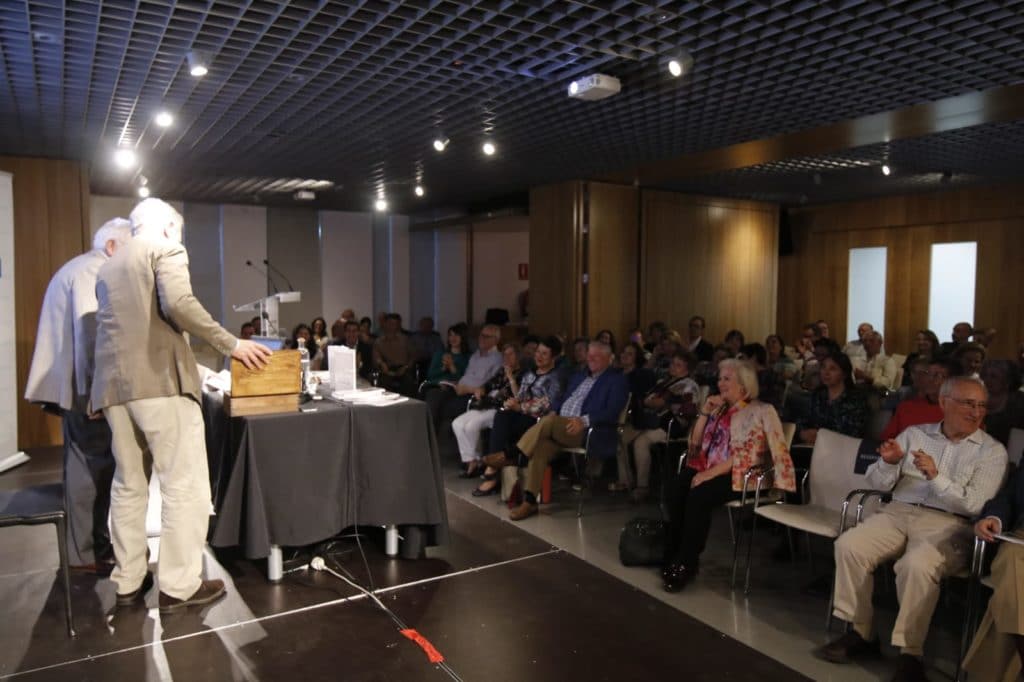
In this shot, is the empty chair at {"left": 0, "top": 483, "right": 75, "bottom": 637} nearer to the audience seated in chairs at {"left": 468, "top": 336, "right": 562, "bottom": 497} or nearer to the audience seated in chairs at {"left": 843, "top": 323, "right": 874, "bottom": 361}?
the audience seated in chairs at {"left": 468, "top": 336, "right": 562, "bottom": 497}

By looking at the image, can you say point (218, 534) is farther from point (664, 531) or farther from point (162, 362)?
point (664, 531)

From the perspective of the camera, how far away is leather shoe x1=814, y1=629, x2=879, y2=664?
114 inches

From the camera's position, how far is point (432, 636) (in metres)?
3.06

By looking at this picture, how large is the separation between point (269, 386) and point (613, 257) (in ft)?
18.3

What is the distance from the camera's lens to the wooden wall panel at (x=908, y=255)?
884 cm

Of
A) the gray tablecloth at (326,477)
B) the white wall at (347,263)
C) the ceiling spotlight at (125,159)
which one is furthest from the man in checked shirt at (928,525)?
the white wall at (347,263)

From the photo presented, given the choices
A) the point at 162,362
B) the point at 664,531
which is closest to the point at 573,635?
the point at 664,531

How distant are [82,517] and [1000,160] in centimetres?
802

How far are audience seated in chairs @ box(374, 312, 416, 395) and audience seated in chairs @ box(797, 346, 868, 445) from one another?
4421 mm

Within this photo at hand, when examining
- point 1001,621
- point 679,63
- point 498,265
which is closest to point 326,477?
point 1001,621

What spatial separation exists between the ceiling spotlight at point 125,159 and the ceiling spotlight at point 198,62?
2.96 meters

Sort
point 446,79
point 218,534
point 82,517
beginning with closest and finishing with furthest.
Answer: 1. point 218,534
2. point 82,517
3. point 446,79

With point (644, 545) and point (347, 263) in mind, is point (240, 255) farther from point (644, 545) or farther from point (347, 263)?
point (644, 545)

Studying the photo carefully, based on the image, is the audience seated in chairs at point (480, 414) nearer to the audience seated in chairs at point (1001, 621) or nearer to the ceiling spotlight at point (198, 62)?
the ceiling spotlight at point (198, 62)
